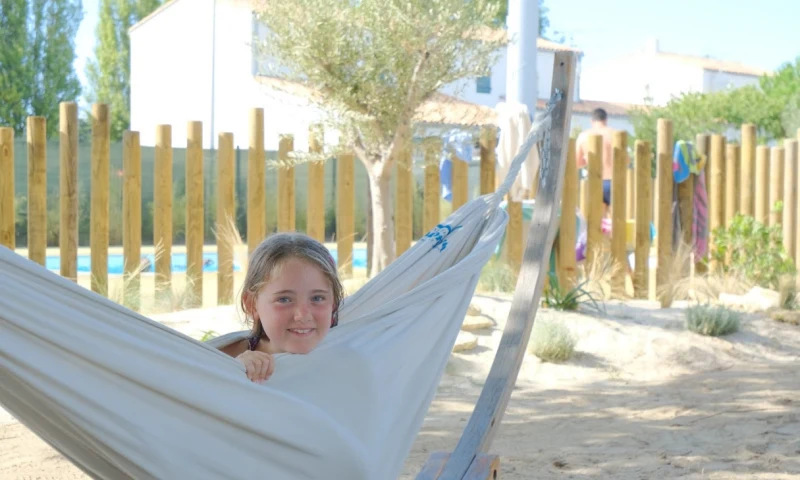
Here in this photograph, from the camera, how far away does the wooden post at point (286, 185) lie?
7234mm

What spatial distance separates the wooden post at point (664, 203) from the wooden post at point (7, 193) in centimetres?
498

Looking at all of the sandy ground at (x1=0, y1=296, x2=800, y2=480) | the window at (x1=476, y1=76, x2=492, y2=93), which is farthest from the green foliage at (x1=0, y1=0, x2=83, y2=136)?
the sandy ground at (x1=0, y1=296, x2=800, y2=480)

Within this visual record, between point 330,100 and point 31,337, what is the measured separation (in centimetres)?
515

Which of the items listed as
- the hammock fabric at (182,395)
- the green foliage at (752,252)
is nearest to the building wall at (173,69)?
the green foliage at (752,252)

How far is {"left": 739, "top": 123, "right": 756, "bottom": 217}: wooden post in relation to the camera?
911 centimetres

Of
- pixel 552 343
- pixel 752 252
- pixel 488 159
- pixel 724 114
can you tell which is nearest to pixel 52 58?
pixel 724 114

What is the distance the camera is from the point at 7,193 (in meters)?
6.51

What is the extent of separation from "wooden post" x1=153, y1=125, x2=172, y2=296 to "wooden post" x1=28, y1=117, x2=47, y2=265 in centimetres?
78

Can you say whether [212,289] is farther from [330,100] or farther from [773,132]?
[773,132]

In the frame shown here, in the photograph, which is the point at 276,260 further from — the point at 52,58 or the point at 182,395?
the point at 52,58

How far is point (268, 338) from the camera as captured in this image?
2.48 m

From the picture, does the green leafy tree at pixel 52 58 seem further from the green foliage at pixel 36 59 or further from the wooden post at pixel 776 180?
the wooden post at pixel 776 180

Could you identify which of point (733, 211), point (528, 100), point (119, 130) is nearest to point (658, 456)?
point (528, 100)

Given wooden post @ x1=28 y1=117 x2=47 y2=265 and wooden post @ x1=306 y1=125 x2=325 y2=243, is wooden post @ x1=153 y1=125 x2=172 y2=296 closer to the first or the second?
wooden post @ x1=28 y1=117 x2=47 y2=265
